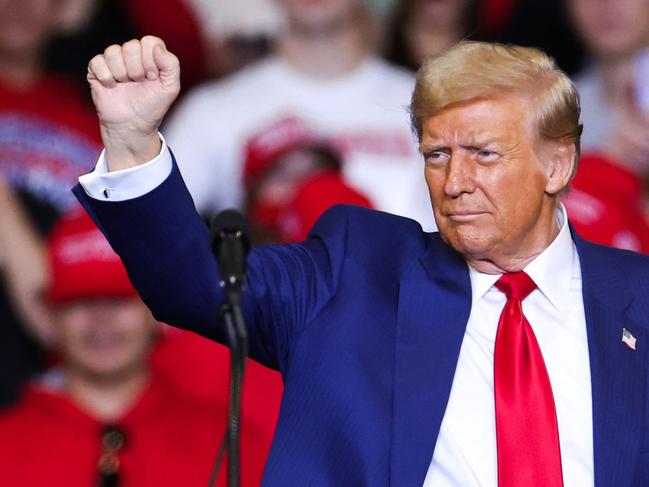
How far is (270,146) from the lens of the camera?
13.4 feet

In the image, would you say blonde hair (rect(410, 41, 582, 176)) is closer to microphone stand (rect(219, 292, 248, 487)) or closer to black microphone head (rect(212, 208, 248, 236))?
black microphone head (rect(212, 208, 248, 236))

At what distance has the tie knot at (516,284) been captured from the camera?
226cm

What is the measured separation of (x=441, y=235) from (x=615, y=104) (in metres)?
2.18

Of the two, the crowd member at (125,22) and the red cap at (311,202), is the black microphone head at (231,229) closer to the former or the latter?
the red cap at (311,202)

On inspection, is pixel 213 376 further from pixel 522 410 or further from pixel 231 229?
pixel 231 229

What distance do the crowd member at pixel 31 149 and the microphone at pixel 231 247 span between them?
1996 mm

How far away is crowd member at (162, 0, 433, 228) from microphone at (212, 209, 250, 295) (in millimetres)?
2171

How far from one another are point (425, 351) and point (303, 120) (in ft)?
6.83

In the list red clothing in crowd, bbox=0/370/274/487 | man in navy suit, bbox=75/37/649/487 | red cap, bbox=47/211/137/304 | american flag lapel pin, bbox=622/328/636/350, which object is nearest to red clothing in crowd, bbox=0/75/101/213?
red cap, bbox=47/211/137/304

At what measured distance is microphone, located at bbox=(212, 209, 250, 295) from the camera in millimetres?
1882

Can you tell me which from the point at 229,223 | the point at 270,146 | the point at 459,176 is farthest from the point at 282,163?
the point at 229,223

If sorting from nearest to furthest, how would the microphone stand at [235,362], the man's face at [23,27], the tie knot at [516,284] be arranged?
1. the microphone stand at [235,362]
2. the tie knot at [516,284]
3. the man's face at [23,27]

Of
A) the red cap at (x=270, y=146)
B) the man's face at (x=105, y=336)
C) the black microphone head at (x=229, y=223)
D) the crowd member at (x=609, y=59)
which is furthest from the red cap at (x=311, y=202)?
the black microphone head at (x=229, y=223)

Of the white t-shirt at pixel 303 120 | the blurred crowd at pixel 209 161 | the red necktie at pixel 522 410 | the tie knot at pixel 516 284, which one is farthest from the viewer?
the white t-shirt at pixel 303 120
